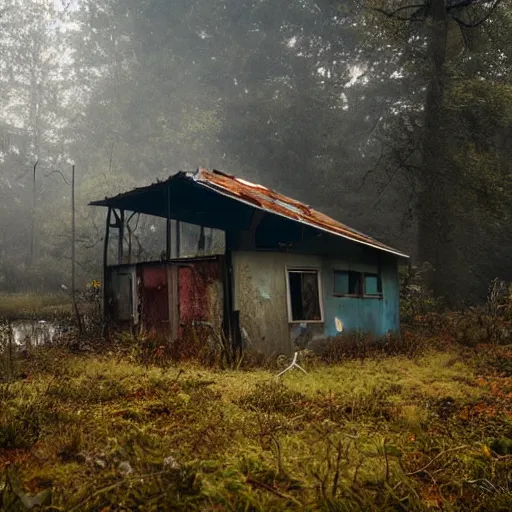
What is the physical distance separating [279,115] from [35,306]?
18747 mm

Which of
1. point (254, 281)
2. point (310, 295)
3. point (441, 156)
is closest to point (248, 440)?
point (254, 281)

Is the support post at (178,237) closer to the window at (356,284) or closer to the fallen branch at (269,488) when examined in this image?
the window at (356,284)

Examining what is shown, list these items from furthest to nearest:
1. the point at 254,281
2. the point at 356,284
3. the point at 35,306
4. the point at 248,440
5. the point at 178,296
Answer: the point at 35,306
the point at 356,284
the point at 178,296
the point at 254,281
the point at 248,440

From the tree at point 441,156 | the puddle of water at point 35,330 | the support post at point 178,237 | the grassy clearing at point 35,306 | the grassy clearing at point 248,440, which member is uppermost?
the tree at point 441,156

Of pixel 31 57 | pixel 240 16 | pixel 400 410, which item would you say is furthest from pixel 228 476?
pixel 31 57

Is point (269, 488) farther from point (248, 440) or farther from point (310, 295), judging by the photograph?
point (310, 295)

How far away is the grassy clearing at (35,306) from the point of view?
17734 mm

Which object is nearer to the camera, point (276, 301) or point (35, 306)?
point (276, 301)

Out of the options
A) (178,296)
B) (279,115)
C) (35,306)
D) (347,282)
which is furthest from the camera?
(279,115)

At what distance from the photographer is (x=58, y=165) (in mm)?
44000

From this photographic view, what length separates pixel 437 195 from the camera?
1850 cm

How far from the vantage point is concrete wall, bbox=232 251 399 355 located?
10062 mm

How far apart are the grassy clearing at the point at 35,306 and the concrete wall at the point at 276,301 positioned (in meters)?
9.33

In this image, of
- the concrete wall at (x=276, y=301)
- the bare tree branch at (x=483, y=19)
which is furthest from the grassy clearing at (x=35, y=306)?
the bare tree branch at (x=483, y=19)
